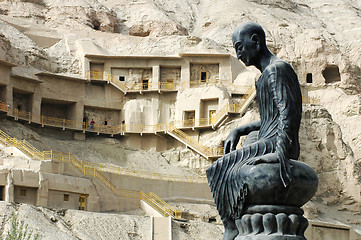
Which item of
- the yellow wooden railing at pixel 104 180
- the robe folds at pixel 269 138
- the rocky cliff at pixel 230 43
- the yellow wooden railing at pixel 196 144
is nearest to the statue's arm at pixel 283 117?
the robe folds at pixel 269 138

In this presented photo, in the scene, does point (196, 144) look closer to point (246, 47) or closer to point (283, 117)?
point (246, 47)

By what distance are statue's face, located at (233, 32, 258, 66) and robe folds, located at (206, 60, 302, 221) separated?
375 mm

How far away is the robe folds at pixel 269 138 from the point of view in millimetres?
6922

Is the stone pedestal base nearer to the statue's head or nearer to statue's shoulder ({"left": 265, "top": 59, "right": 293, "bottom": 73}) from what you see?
statue's shoulder ({"left": 265, "top": 59, "right": 293, "bottom": 73})

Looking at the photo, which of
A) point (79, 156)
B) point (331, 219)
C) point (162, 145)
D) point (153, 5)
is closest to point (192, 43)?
point (162, 145)

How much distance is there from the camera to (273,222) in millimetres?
6805

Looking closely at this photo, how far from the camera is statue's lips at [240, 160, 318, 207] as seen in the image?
6.71 meters

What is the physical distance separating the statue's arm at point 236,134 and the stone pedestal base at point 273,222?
1.14 m

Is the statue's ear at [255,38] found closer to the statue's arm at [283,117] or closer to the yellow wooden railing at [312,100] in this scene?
the statue's arm at [283,117]

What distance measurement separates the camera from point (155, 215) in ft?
102

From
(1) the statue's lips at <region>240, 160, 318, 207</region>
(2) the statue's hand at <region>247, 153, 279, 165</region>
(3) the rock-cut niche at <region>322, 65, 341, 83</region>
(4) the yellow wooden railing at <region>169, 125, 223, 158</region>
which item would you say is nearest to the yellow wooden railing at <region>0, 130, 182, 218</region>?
(4) the yellow wooden railing at <region>169, 125, 223, 158</region>

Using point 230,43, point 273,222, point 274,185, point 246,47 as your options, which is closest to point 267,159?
point 274,185

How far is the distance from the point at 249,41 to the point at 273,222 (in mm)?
2122

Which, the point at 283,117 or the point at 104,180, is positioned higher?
the point at 283,117
